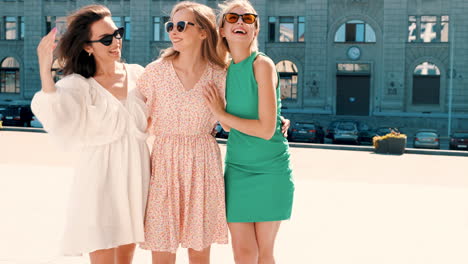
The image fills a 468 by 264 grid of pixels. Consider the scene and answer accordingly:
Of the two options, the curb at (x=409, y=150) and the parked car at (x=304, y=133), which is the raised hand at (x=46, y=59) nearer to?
the curb at (x=409, y=150)

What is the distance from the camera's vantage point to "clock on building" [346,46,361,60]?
151 ft

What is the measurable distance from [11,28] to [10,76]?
4.44 metres

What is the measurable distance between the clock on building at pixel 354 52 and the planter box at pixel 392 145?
23.1m

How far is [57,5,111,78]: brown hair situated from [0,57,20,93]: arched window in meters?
51.2

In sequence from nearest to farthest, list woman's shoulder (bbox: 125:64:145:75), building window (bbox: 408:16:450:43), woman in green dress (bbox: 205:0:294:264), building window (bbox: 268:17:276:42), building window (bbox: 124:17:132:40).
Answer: woman in green dress (bbox: 205:0:294:264) < woman's shoulder (bbox: 125:64:145:75) < building window (bbox: 408:16:450:43) < building window (bbox: 268:17:276:42) < building window (bbox: 124:17:132:40)

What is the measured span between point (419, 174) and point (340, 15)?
104 feet

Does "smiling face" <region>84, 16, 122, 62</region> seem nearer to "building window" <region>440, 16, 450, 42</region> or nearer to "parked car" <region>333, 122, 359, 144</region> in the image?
"parked car" <region>333, 122, 359, 144</region>

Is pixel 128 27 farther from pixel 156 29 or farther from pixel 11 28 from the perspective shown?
pixel 11 28

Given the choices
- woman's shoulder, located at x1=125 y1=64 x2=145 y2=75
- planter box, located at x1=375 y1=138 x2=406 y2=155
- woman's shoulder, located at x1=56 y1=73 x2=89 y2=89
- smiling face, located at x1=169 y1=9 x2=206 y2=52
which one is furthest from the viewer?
planter box, located at x1=375 y1=138 x2=406 y2=155

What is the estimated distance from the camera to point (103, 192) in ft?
13.1

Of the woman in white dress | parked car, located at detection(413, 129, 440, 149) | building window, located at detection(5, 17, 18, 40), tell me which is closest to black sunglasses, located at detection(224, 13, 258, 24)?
the woman in white dress

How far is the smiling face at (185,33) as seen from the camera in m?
4.13

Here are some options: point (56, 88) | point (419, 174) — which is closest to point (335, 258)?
point (56, 88)

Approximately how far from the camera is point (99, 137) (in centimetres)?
398
